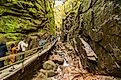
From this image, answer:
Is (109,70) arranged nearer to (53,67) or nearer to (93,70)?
(93,70)

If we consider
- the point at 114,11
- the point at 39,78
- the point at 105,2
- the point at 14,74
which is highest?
the point at 105,2

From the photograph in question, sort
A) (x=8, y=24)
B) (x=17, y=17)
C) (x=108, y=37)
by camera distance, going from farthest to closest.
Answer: (x=17, y=17) < (x=8, y=24) < (x=108, y=37)

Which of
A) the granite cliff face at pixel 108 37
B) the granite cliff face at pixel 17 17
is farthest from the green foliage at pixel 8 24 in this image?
the granite cliff face at pixel 108 37

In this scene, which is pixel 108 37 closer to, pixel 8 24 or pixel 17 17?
pixel 8 24

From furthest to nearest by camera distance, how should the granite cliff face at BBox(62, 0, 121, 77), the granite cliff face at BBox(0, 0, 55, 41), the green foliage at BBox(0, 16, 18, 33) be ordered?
the granite cliff face at BBox(0, 0, 55, 41) → the green foliage at BBox(0, 16, 18, 33) → the granite cliff face at BBox(62, 0, 121, 77)

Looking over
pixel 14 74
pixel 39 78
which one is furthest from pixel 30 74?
pixel 14 74

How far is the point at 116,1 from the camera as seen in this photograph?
9.91m

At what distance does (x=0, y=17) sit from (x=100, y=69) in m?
8.27

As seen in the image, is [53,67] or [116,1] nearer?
[116,1]

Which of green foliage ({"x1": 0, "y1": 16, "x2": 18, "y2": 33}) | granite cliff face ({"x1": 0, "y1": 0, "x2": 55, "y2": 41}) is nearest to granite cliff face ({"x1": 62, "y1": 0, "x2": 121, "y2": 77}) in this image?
granite cliff face ({"x1": 0, "y1": 0, "x2": 55, "y2": 41})

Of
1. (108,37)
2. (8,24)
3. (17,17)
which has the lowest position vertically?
(108,37)

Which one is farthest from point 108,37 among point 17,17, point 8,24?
point 17,17

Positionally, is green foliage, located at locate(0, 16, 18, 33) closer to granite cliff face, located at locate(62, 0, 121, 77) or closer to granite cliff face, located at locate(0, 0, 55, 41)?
granite cliff face, located at locate(0, 0, 55, 41)

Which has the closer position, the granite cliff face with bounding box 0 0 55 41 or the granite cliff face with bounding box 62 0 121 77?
the granite cliff face with bounding box 62 0 121 77
